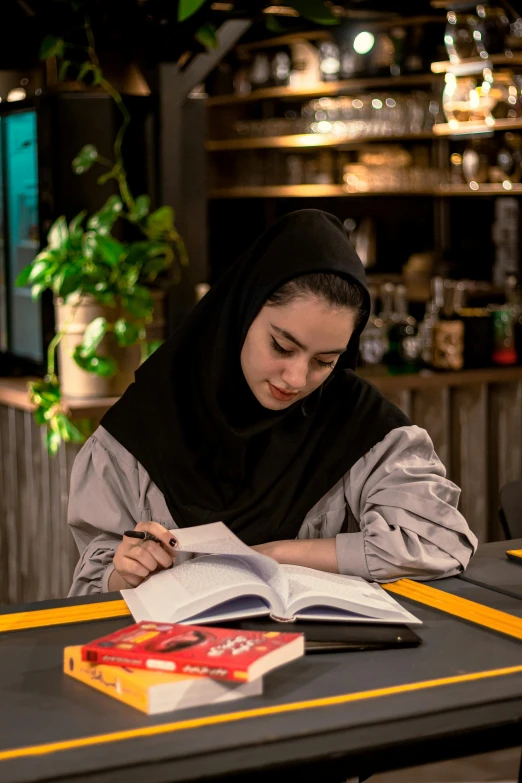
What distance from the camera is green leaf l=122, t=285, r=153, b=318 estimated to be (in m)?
3.38

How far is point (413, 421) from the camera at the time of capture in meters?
4.16

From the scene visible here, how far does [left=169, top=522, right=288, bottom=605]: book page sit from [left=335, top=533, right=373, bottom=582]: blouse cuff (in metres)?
0.24

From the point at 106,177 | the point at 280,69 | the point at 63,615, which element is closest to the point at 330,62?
the point at 280,69

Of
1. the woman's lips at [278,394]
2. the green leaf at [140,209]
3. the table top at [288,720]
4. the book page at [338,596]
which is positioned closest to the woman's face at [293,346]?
the woman's lips at [278,394]

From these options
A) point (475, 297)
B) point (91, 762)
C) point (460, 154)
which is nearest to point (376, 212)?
point (460, 154)

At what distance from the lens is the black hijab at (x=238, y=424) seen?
1.90 meters

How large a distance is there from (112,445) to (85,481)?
0.26 feet

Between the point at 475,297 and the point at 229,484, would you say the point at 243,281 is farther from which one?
the point at 475,297

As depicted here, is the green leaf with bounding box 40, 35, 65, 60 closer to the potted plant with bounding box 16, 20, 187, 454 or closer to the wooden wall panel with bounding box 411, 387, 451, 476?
the potted plant with bounding box 16, 20, 187, 454

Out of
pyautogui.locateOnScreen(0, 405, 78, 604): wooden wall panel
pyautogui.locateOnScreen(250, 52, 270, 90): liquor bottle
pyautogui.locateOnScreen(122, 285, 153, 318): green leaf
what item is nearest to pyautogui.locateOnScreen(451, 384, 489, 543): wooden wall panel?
pyautogui.locateOnScreen(122, 285, 153, 318): green leaf

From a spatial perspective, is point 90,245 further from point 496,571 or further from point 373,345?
point 496,571

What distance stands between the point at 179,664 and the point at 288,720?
0.13 m

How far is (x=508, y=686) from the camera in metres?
1.30

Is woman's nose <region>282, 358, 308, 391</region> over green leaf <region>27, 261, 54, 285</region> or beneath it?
beneath
